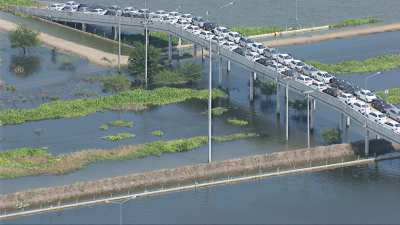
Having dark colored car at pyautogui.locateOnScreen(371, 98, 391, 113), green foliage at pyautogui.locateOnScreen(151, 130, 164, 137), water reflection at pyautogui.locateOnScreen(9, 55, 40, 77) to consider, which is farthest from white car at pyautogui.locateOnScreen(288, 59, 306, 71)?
water reflection at pyautogui.locateOnScreen(9, 55, 40, 77)

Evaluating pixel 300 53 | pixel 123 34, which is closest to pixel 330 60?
pixel 300 53

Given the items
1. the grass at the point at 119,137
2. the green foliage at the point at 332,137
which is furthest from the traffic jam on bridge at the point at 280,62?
the grass at the point at 119,137

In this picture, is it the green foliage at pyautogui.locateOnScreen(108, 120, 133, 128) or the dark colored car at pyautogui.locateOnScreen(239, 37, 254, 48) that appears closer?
the green foliage at pyautogui.locateOnScreen(108, 120, 133, 128)

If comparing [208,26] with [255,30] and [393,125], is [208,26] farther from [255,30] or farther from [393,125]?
[393,125]

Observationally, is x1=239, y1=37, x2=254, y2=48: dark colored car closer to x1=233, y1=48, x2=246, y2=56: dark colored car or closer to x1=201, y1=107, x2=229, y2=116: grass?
x1=233, y1=48, x2=246, y2=56: dark colored car

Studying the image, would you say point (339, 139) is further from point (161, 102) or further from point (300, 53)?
point (300, 53)

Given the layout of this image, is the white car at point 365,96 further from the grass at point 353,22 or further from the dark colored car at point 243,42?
the grass at point 353,22
